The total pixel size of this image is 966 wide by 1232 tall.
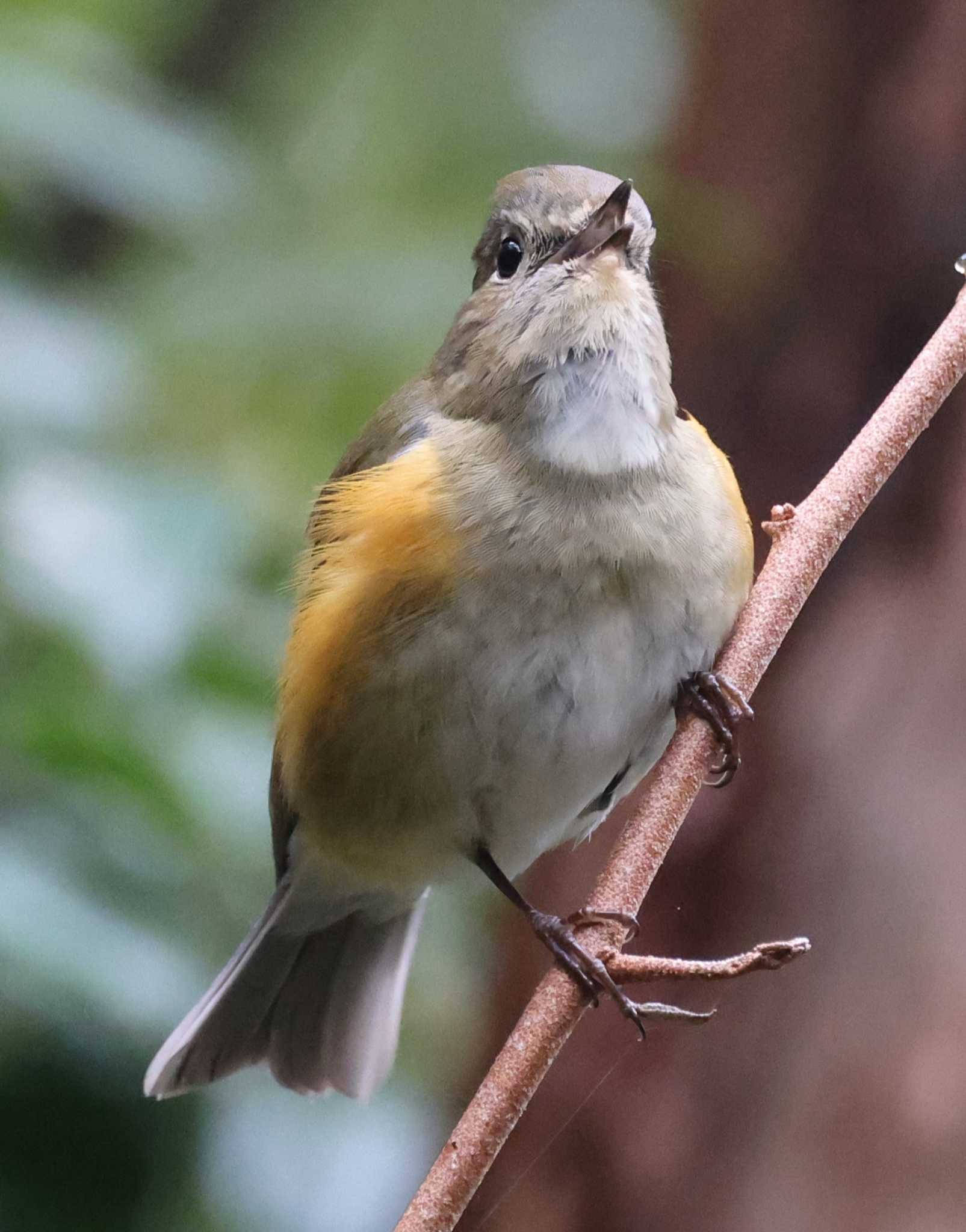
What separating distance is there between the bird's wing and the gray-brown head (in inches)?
4.9

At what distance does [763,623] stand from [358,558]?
722mm

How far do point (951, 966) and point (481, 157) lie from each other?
76.8 inches

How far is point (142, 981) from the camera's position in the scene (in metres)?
2.08

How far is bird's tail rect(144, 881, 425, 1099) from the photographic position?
7.85 ft

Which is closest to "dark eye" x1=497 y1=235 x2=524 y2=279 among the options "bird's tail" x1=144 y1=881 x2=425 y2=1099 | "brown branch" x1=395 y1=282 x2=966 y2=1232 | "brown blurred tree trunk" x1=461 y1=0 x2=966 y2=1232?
"brown blurred tree trunk" x1=461 y1=0 x2=966 y2=1232

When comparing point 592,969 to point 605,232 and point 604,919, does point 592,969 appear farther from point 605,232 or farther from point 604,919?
point 605,232

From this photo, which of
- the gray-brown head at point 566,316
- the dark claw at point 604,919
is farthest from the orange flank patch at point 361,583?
the dark claw at point 604,919

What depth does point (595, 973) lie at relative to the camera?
5.29 feet

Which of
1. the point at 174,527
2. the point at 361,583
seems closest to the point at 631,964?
the point at 361,583

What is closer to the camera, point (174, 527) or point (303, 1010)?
point (174, 527)

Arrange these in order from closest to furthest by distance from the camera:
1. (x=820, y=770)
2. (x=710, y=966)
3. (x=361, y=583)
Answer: (x=710, y=966)
(x=361, y=583)
(x=820, y=770)

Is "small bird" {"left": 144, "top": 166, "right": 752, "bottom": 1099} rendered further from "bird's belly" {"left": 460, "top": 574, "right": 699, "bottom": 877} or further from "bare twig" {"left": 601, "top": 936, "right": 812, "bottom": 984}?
"bare twig" {"left": 601, "top": 936, "right": 812, "bottom": 984}

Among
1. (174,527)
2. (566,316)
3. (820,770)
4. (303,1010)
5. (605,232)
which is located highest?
(605,232)

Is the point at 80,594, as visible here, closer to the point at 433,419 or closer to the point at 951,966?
the point at 433,419
